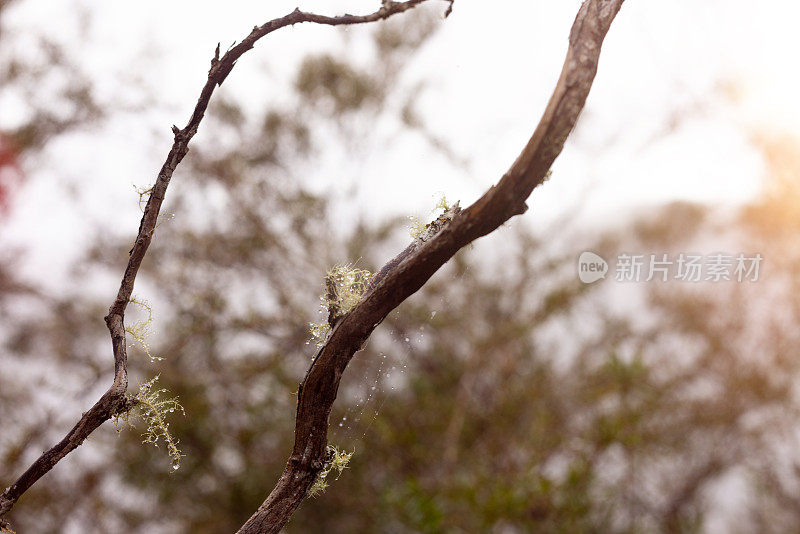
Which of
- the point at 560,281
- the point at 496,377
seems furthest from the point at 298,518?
the point at 560,281

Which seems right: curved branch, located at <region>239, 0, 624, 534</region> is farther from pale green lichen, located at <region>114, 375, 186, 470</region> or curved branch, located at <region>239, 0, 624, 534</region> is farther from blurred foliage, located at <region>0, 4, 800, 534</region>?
blurred foliage, located at <region>0, 4, 800, 534</region>

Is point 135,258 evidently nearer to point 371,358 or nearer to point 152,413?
point 152,413

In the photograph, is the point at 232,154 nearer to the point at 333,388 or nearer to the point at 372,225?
the point at 372,225

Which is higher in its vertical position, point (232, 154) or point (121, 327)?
point (232, 154)

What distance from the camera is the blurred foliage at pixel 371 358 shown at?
2.09 m

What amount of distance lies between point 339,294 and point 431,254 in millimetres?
77

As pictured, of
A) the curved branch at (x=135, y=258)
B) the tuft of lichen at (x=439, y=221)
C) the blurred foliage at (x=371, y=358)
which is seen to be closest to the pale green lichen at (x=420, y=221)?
the tuft of lichen at (x=439, y=221)

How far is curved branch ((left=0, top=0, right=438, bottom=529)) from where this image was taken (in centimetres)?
32

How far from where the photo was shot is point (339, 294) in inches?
14.3

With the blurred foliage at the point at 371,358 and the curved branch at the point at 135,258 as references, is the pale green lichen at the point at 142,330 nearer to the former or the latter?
the curved branch at the point at 135,258

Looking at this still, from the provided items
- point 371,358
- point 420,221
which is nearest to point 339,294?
point 420,221

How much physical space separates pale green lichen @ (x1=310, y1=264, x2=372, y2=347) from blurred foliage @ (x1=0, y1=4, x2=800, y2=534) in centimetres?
153

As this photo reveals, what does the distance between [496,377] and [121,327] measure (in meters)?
2.05

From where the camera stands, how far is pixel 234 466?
2273 millimetres
